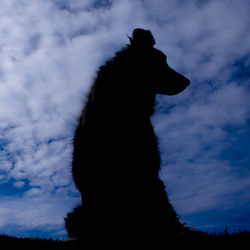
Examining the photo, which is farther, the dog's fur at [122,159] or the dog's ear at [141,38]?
the dog's ear at [141,38]

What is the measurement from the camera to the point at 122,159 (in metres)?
3.21

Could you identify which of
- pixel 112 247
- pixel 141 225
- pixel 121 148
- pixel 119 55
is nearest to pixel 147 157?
pixel 121 148

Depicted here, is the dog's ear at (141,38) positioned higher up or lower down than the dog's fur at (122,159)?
higher up

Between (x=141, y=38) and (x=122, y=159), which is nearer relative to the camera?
(x=122, y=159)

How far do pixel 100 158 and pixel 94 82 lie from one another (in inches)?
51.9

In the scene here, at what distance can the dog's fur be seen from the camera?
9.75ft

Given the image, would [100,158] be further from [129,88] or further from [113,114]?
[129,88]

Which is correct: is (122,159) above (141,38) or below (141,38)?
below

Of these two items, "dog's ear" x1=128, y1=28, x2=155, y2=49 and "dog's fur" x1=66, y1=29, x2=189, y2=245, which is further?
"dog's ear" x1=128, y1=28, x2=155, y2=49

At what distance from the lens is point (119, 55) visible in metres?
4.11

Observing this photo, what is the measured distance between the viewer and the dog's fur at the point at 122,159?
2.97 m

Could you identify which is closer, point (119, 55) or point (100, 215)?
point (100, 215)

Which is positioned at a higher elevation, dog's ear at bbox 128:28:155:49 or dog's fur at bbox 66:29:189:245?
dog's ear at bbox 128:28:155:49

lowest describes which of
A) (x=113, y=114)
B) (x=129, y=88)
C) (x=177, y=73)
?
(x=113, y=114)
